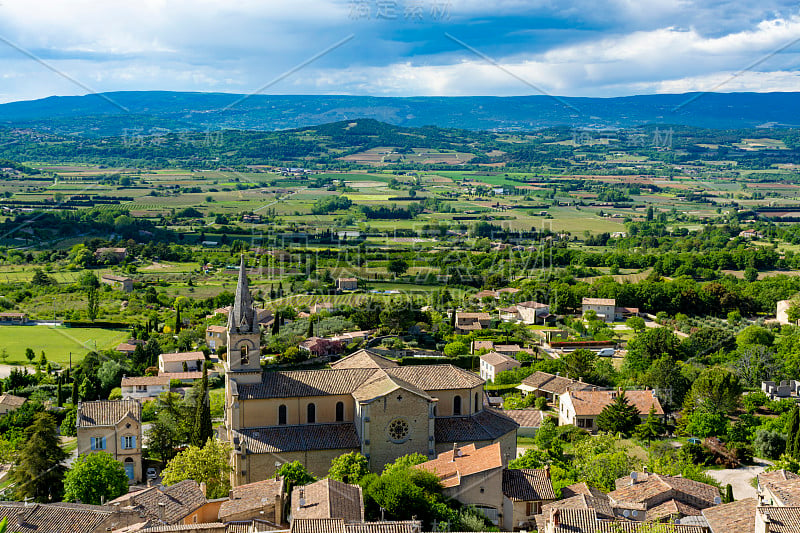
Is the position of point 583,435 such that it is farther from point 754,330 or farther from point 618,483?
point 754,330

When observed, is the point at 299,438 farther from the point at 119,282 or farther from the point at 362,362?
the point at 119,282

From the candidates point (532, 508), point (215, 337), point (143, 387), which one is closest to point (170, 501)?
point (532, 508)

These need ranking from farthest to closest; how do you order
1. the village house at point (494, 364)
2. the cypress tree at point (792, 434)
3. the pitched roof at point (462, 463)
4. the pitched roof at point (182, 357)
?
the pitched roof at point (182, 357), the village house at point (494, 364), the cypress tree at point (792, 434), the pitched roof at point (462, 463)

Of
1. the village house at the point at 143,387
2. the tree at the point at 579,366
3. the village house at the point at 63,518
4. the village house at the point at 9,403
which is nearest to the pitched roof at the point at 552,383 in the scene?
the tree at the point at 579,366

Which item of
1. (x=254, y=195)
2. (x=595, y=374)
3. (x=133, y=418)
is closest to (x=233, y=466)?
(x=133, y=418)

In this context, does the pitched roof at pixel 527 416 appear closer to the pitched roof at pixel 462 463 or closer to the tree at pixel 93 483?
the pitched roof at pixel 462 463

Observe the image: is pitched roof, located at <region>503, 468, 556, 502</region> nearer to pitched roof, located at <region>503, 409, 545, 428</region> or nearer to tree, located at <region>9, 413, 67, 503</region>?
pitched roof, located at <region>503, 409, 545, 428</region>

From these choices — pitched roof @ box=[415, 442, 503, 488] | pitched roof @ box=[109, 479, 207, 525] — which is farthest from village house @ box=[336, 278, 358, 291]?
pitched roof @ box=[109, 479, 207, 525]
